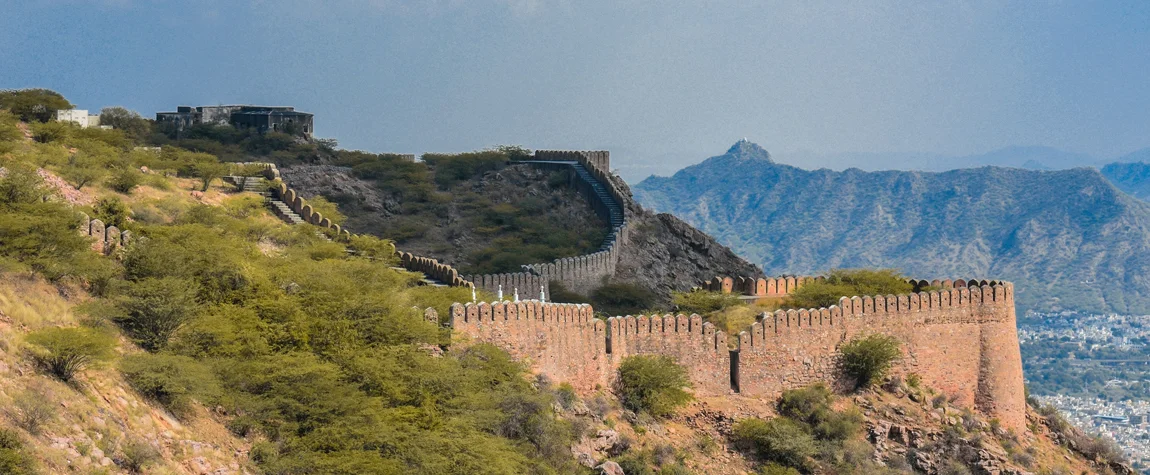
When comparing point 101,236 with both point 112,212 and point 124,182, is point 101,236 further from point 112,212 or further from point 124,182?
point 124,182

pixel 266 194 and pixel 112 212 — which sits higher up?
pixel 266 194

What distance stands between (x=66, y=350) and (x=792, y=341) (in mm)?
17138

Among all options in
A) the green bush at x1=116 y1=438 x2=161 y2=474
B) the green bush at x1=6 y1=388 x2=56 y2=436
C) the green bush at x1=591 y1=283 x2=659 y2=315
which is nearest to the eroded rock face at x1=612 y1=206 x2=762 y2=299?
the green bush at x1=591 y1=283 x2=659 y2=315

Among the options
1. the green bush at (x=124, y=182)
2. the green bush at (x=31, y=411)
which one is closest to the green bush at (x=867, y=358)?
the green bush at (x=124, y=182)

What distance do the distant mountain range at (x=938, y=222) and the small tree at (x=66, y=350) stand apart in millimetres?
114550

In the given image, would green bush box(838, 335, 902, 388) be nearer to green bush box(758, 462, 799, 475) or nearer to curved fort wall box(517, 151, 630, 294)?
green bush box(758, 462, 799, 475)

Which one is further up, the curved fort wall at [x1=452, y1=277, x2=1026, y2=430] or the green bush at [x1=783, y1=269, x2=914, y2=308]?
the green bush at [x1=783, y1=269, x2=914, y2=308]

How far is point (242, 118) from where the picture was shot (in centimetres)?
6862

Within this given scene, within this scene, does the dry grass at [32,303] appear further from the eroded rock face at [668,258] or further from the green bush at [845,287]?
the eroded rock face at [668,258]

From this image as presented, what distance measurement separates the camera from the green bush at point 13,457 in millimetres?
18625

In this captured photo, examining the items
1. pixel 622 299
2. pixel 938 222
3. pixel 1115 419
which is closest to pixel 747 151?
pixel 938 222

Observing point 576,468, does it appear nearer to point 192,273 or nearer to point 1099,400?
point 192,273

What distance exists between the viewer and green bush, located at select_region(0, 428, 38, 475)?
18.6 meters

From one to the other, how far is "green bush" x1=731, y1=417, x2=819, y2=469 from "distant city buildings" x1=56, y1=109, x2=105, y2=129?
23631 millimetres
